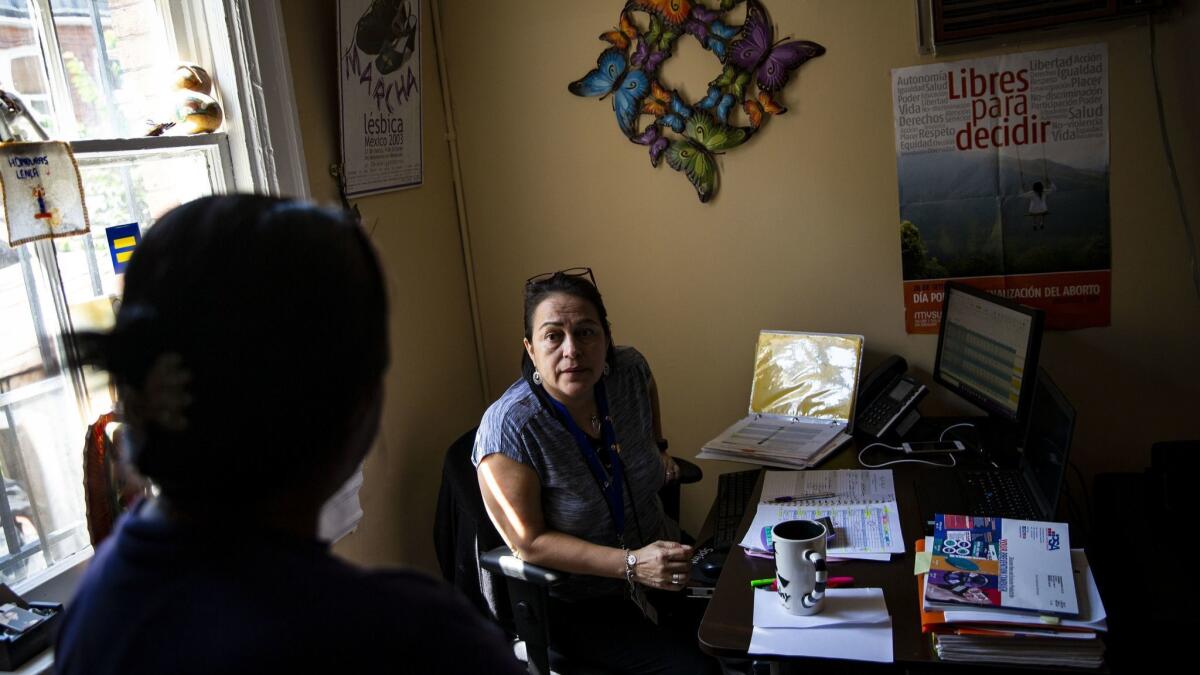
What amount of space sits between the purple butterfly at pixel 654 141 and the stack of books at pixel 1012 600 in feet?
5.25

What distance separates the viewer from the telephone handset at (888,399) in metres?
2.60

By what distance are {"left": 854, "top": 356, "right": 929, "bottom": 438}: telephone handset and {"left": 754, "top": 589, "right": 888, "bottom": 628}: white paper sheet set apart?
984 mm

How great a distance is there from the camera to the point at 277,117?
2203mm

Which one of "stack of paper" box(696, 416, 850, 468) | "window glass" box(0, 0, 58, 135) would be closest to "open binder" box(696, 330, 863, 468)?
"stack of paper" box(696, 416, 850, 468)

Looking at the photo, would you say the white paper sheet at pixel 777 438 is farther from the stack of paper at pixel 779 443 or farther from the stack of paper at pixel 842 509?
the stack of paper at pixel 842 509

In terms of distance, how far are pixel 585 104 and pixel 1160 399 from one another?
75.0 inches

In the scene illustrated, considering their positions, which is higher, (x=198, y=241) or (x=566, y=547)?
(x=198, y=241)

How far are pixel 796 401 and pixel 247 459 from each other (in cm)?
229

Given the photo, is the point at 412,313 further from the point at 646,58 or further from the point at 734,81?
the point at 734,81

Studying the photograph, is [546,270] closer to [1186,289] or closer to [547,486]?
[547,486]

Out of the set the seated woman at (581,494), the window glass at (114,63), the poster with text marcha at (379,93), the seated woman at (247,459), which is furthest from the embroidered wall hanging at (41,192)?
the seated woman at (247,459)

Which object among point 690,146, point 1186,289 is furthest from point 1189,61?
point 690,146

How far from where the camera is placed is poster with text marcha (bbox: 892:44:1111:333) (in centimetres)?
256

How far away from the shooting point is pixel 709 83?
286 centimetres
